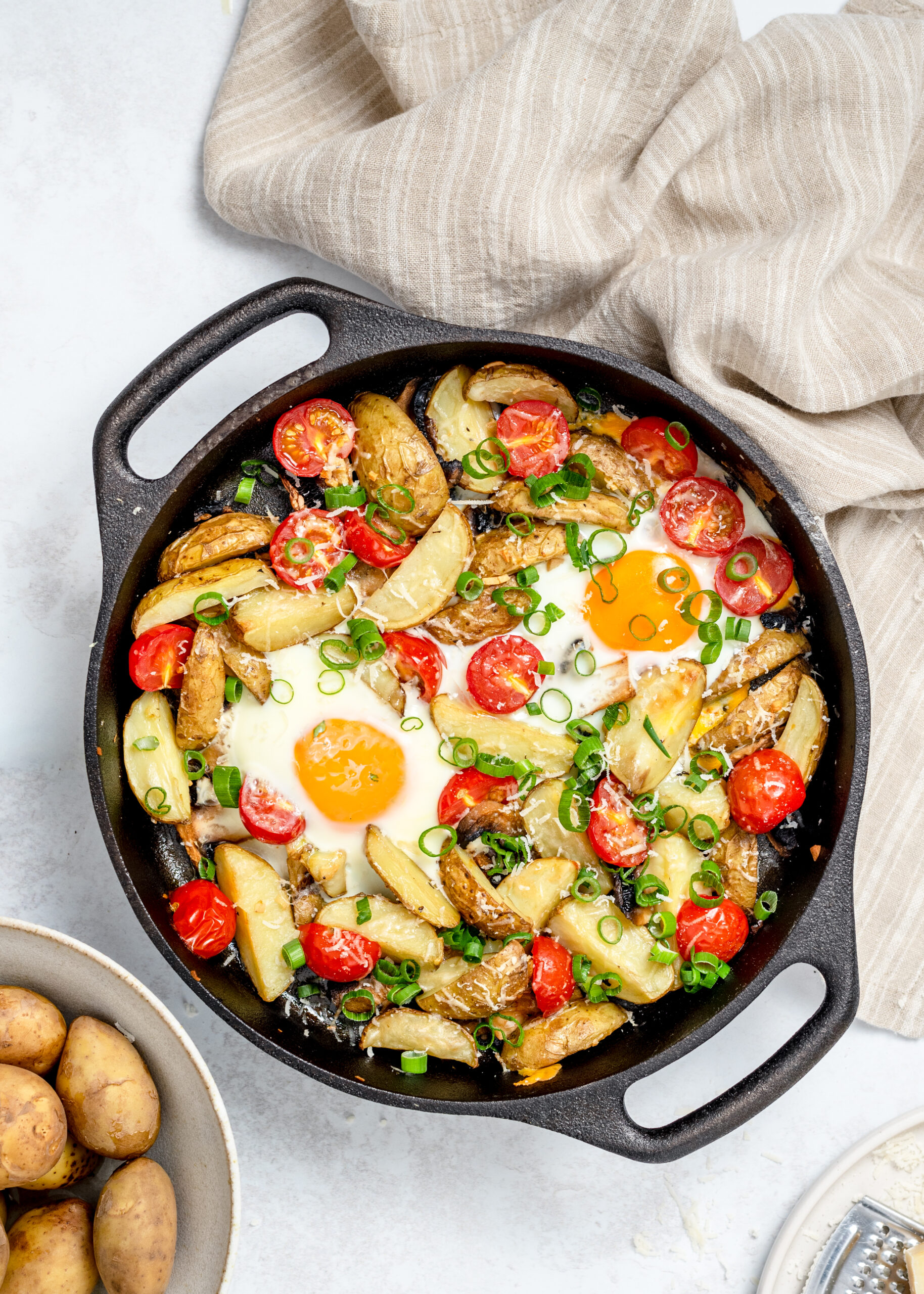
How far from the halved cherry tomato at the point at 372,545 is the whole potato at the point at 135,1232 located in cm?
169

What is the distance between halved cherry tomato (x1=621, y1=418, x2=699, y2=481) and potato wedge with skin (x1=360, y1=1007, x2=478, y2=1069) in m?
1.72

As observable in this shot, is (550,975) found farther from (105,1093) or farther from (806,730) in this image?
(105,1093)

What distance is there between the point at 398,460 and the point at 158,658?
0.87 meters

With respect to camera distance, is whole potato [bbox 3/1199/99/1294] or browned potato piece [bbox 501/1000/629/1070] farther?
browned potato piece [bbox 501/1000/629/1070]

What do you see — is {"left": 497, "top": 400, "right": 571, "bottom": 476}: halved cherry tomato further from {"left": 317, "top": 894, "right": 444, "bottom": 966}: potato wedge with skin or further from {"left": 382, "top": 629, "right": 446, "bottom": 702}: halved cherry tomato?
{"left": 317, "top": 894, "right": 444, "bottom": 966}: potato wedge with skin

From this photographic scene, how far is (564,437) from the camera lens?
2.80 meters

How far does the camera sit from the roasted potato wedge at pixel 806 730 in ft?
9.11

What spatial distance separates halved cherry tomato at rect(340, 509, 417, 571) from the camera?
110 inches

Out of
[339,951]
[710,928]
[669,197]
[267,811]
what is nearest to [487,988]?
[339,951]

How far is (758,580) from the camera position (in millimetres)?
2814

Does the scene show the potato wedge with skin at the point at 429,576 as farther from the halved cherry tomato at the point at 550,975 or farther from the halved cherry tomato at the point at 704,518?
the halved cherry tomato at the point at 550,975

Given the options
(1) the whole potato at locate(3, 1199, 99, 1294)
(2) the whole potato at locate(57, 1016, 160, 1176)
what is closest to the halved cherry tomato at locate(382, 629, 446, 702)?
(2) the whole potato at locate(57, 1016, 160, 1176)

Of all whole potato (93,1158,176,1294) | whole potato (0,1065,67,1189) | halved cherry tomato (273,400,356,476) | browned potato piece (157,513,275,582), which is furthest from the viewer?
halved cherry tomato (273,400,356,476)

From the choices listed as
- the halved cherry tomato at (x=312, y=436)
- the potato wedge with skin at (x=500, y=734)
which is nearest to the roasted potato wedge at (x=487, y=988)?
the potato wedge with skin at (x=500, y=734)
